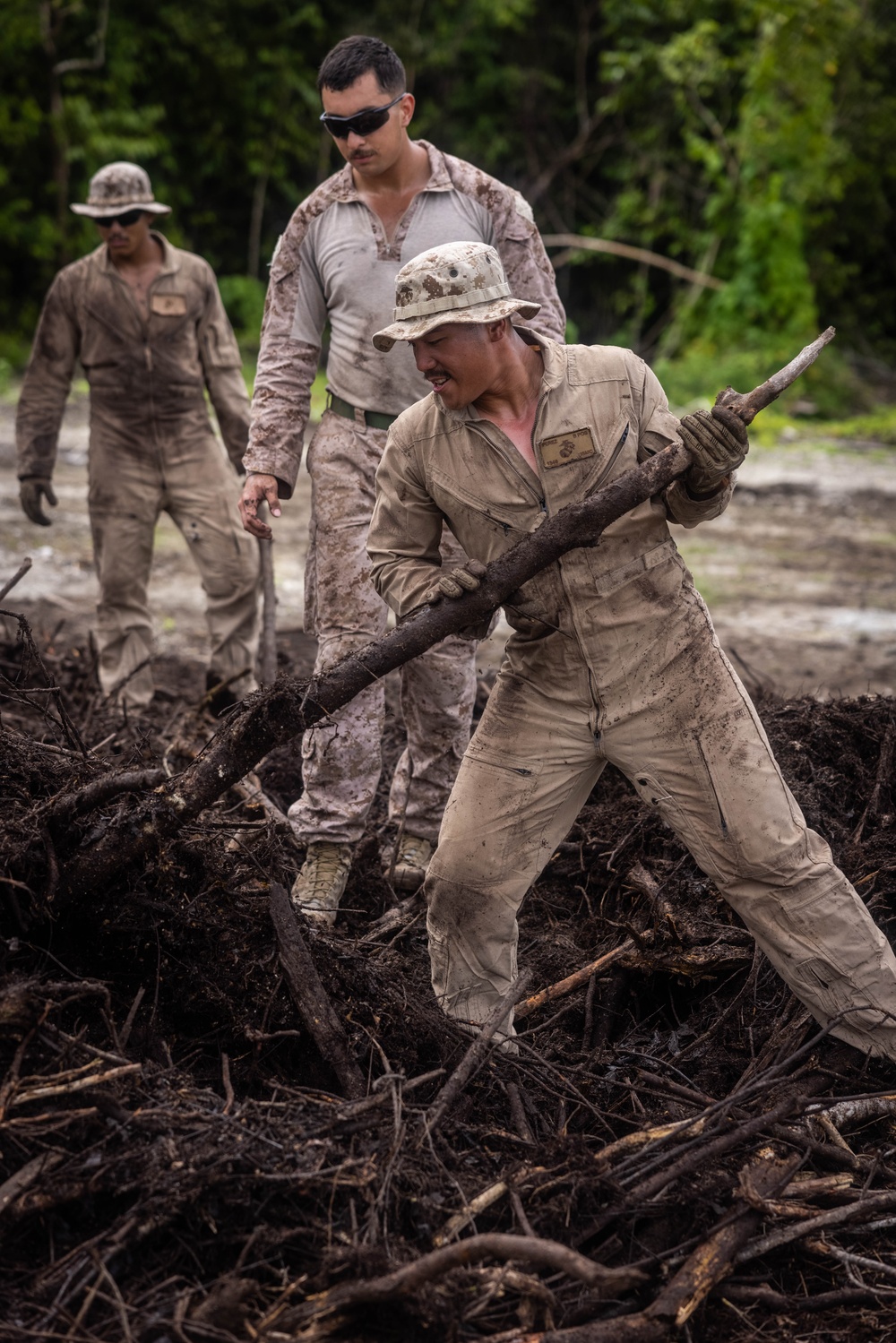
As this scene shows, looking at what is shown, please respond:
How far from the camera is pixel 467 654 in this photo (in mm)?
4539

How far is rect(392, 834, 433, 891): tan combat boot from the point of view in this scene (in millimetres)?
4547

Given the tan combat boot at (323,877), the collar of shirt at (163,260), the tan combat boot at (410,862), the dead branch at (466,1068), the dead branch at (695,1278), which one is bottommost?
the tan combat boot at (410,862)

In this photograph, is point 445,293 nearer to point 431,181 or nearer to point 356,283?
point 356,283

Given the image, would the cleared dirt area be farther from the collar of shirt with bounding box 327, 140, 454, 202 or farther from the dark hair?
the dark hair

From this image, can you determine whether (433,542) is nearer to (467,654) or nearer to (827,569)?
(467,654)

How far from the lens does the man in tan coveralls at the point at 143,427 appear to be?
6.39 meters

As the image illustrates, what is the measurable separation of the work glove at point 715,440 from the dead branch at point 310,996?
151cm

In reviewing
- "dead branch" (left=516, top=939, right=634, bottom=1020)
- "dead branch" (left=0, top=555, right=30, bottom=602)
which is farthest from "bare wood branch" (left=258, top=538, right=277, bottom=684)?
"dead branch" (left=516, top=939, right=634, bottom=1020)

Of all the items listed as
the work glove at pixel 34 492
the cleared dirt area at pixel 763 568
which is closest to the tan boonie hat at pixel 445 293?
the cleared dirt area at pixel 763 568

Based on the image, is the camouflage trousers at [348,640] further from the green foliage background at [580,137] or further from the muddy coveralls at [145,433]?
the green foliage background at [580,137]

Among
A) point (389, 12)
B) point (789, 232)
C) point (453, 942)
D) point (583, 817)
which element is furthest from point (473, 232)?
point (389, 12)

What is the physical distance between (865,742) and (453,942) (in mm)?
2081

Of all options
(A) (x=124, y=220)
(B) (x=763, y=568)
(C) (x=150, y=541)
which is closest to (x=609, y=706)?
(C) (x=150, y=541)

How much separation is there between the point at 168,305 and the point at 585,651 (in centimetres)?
400
